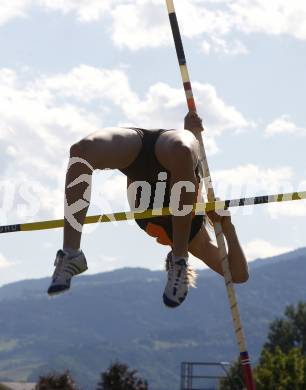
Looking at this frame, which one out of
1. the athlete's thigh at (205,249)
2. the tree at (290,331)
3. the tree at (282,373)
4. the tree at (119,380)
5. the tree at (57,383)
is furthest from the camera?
the tree at (290,331)

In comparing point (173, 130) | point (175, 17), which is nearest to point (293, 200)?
point (173, 130)

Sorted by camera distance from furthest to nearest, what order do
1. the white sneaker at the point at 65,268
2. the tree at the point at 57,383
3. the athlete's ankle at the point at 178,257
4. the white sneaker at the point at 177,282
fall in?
the tree at the point at 57,383
the athlete's ankle at the point at 178,257
the white sneaker at the point at 177,282
the white sneaker at the point at 65,268

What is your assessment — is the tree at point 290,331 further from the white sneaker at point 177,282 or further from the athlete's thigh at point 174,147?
the athlete's thigh at point 174,147

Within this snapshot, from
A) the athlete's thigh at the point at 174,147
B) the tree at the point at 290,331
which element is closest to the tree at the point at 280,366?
the tree at the point at 290,331

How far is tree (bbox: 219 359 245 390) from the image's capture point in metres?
78.0

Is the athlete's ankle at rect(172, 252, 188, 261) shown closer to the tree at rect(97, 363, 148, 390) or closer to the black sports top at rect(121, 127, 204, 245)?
the black sports top at rect(121, 127, 204, 245)

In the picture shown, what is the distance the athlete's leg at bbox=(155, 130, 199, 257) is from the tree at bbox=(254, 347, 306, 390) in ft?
186

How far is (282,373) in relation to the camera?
213 feet

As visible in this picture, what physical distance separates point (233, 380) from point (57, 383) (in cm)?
3802

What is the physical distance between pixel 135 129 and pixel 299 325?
8986cm

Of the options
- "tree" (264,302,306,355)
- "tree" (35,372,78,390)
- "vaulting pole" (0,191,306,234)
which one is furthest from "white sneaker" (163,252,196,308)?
"tree" (264,302,306,355)

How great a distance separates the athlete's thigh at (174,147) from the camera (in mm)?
6273

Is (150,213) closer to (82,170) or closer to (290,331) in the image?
(82,170)

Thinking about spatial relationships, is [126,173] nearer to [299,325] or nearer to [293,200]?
[293,200]
